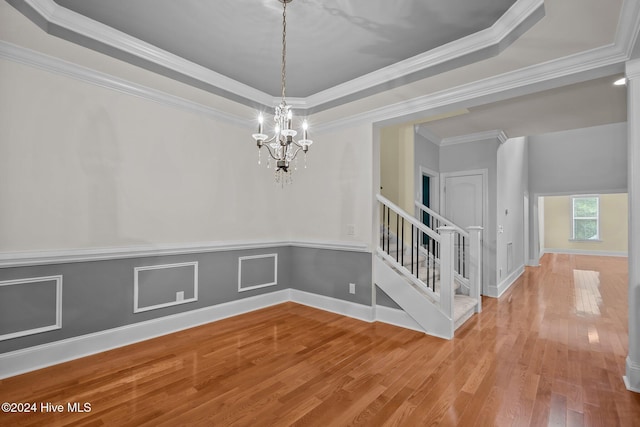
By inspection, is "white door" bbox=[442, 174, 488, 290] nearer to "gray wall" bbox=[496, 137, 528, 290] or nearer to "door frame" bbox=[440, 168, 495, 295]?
"door frame" bbox=[440, 168, 495, 295]

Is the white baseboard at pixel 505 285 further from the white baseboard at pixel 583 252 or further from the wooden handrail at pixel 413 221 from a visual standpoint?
the white baseboard at pixel 583 252

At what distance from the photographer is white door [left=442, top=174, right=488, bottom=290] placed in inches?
220

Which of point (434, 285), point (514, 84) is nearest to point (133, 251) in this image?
point (434, 285)

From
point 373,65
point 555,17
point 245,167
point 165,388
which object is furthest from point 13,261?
point 555,17

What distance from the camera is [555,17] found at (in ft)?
6.81

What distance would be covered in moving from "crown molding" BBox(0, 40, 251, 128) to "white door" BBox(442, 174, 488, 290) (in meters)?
4.47

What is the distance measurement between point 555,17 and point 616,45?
0.75 meters

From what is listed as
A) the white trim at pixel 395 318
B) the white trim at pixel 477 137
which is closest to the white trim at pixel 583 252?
the white trim at pixel 477 137

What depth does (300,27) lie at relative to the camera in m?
2.56

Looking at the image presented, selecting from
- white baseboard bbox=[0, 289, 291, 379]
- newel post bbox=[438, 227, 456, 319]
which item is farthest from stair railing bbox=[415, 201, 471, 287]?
white baseboard bbox=[0, 289, 291, 379]

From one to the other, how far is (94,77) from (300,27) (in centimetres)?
204

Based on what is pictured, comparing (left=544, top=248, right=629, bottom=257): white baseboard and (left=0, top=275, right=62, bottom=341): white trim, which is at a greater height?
(left=0, top=275, right=62, bottom=341): white trim

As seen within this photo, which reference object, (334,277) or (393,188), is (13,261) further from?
(393,188)

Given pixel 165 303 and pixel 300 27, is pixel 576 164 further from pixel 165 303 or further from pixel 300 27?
pixel 165 303
